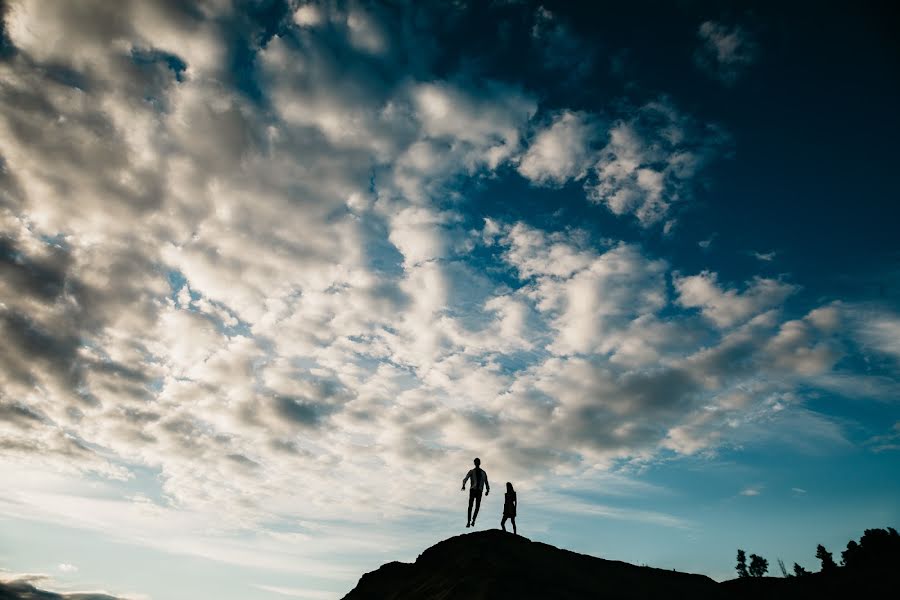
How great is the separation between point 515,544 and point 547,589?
341 cm

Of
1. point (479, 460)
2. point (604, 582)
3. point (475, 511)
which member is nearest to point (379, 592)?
point (475, 511)

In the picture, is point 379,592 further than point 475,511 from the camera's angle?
No

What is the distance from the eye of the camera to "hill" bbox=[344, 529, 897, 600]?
11.7 metres

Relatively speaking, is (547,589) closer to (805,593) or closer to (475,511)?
(475,511)

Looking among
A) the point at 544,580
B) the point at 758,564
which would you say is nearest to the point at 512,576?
the point at 544,580

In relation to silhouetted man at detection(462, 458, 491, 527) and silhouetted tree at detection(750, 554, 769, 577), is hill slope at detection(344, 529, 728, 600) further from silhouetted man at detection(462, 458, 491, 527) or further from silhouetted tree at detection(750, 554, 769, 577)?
silhouetted tree at detection(750, 554, 769, 577)

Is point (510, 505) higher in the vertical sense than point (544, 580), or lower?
higher

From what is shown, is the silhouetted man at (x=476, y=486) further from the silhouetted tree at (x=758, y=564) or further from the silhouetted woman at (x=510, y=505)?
the silhouetted tree at (x=758, y=564)

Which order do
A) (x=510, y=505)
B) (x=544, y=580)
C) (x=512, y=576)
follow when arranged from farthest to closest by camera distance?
(x=510, y=505)
(x=544, y=580)
(x=512, y=576)

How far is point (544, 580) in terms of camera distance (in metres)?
12.2

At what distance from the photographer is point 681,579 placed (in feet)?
49.8

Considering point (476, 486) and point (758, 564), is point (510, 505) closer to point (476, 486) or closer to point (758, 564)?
point (476, 486)

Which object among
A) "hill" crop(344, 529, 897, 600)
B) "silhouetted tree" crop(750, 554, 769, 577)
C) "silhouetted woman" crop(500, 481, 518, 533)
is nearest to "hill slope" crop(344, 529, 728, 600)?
"hill" crop(344, 529, 897, 600)

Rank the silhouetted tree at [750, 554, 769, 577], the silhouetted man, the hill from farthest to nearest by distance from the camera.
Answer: the silhouetted tree at [750, 554, 769, 577] < the silhouetted man < the hill
